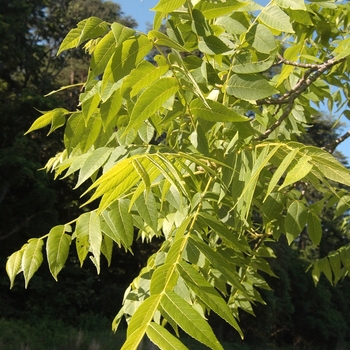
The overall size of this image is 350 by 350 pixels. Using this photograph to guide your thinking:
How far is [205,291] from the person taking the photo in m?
0.81

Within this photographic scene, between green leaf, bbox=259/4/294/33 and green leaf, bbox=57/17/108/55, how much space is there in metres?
0.47

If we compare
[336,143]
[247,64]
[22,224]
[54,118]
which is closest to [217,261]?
[247,64]

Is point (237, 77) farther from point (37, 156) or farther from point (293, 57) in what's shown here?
point (37, 156)

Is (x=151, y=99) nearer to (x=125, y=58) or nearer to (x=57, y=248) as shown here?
(x=125, y=58)

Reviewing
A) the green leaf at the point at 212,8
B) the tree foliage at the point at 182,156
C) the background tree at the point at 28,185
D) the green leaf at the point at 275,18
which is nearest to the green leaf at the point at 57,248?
the tree foliage at the point at 182,156

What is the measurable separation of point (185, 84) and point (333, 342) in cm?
1882

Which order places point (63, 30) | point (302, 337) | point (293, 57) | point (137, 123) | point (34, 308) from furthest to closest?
point (63, 30)
point (302, 337)
point (34, 308)
point (293, 57)
point (137, 123)

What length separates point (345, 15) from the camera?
→ 6.16 feet

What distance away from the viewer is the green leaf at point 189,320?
69 cm

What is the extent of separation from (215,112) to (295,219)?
1.82ft

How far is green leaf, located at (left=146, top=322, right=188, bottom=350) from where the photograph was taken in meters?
0.66

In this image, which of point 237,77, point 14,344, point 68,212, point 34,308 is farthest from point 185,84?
point 68,212

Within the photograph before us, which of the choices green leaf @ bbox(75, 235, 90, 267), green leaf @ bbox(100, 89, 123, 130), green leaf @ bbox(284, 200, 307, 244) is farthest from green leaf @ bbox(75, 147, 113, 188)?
green leaf @ bbox(284, 200, 307, 244)

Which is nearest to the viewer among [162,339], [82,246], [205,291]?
[162,339]
